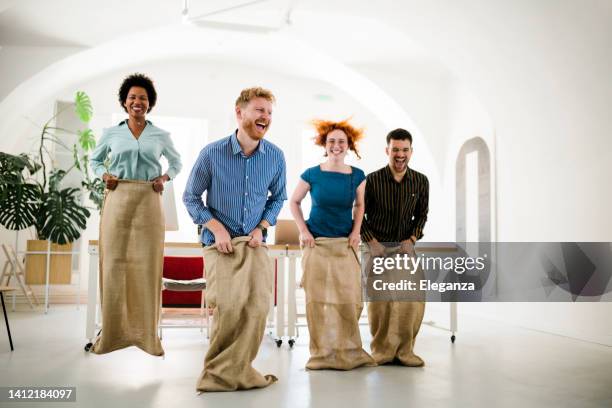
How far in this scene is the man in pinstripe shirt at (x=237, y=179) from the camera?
2955 millimetres

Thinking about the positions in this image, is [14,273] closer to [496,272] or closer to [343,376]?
[343,376]

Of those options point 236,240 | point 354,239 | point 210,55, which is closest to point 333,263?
point 354,239

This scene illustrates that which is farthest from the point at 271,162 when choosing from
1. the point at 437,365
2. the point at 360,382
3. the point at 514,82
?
the point at 514,82

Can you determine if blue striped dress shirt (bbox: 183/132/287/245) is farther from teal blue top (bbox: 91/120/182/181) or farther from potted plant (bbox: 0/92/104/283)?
potted plant (bbox: 0/92/104/283)

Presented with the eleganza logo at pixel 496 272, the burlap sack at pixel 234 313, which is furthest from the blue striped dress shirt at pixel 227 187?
the eleganza logo at pixel 496 272

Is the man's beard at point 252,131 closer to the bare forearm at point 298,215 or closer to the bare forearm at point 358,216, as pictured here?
the bare forearm at point 298,215

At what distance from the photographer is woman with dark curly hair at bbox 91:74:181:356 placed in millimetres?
3393

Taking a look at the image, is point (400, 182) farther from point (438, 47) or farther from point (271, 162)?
point (438, 47)

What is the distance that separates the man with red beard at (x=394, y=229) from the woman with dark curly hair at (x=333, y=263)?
200mm

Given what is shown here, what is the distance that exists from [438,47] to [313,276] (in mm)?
3882

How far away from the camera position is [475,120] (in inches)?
291

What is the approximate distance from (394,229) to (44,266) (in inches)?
216

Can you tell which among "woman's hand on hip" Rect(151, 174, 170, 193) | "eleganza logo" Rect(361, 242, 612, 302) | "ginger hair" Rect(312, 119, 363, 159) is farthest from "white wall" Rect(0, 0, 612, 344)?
"woman's hand on hip" Rect(151, 174, 170, 193)

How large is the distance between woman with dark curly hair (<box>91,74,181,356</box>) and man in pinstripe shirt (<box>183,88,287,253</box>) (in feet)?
1.83
